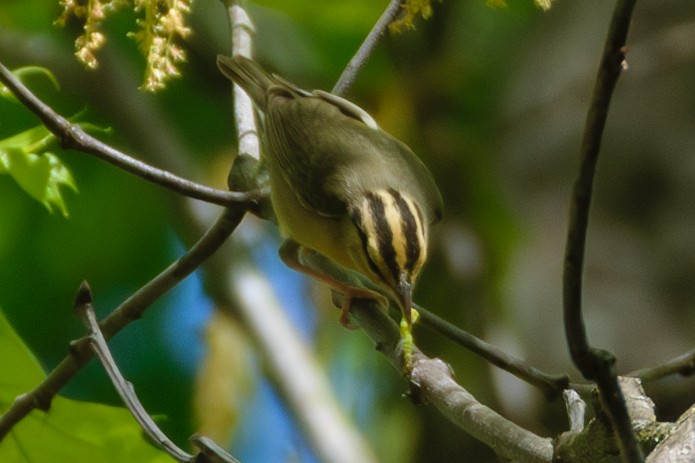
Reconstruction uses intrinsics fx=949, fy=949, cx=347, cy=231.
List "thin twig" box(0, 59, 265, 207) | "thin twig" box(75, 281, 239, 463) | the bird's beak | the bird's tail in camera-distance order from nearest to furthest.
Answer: "thin twig" box(75, 281, 239, 463)
"thin twig" box(0, 59, 265, 207)
the bird's beak
the bird's tail

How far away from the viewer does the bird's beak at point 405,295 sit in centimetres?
162

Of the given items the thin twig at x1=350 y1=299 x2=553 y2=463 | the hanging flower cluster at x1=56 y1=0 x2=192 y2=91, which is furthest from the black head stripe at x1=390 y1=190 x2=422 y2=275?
the hanging flower cluster at x1=56 y1=0 x2=192 y2=91

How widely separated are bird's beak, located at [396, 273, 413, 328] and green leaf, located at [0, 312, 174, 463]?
0.55 meters

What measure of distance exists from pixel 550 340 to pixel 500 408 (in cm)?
32

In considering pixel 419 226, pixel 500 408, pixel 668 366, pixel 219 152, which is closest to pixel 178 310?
pixel 219 152

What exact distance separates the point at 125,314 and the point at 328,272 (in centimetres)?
54

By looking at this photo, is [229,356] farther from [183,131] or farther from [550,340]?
[550,340]

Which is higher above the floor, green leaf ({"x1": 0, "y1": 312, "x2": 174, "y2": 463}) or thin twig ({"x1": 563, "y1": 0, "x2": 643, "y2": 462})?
thin twig ({"x1": 563, "y1": 0, "x2": 643, "y2": 462})

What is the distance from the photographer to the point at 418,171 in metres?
2.22

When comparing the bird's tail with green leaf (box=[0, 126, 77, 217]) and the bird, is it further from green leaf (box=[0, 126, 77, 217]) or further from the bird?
green leaf (box=[0, 126, 77, 217])

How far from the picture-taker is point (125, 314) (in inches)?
70.6

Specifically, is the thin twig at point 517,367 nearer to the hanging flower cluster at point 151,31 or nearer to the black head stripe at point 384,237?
the black head stripe at point 384,237

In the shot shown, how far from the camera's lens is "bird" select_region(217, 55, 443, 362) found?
1802 millimetres

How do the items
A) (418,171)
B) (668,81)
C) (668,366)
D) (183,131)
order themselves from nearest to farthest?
(668,366)
(418,171)
(668,81)
(183,131)
